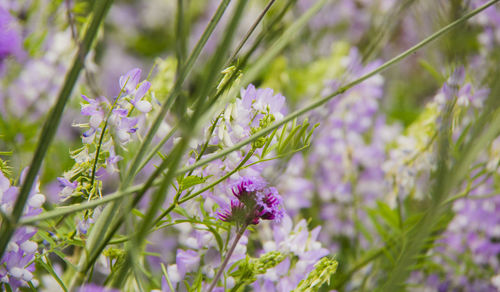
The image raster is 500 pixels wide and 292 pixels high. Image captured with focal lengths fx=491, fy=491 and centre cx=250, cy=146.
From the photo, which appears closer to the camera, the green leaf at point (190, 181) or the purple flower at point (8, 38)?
the green leaf at point (190, 181)

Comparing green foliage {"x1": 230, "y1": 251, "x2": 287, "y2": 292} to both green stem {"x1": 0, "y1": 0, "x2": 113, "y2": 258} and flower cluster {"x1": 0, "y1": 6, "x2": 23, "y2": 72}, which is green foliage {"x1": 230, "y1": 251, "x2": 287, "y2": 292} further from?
flower cluster {"x1": 0, "y1": 6, "x2": 23, "y2": 72}

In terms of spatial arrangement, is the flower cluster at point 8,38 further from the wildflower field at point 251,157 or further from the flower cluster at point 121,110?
the flower cluster at point 121,110

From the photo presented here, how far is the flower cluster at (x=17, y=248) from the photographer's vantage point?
22 cm

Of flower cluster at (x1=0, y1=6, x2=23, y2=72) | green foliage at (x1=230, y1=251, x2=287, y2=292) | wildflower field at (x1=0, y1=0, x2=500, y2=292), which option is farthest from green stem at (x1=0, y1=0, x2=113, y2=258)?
flower cluster at (x1=0, y1=6, x2=23, y2=72)

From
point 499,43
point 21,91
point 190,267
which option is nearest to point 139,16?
point 21,91

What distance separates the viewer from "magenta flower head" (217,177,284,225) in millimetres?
237

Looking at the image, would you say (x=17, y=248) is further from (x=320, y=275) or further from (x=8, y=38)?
(x=8, y=38)

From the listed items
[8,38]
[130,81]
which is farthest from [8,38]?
[130,81]

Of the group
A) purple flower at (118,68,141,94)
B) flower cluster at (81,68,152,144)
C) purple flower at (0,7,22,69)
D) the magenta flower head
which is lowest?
the magenta flower head

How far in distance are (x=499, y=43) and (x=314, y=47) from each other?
0.29 meters

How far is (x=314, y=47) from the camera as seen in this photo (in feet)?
2.48

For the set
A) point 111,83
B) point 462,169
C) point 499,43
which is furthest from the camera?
Answer: point 111,83

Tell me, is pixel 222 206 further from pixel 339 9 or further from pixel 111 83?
pixel 111 83

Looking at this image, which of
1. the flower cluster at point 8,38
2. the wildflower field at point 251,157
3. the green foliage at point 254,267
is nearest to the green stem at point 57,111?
the wildflower field at point 251,157
